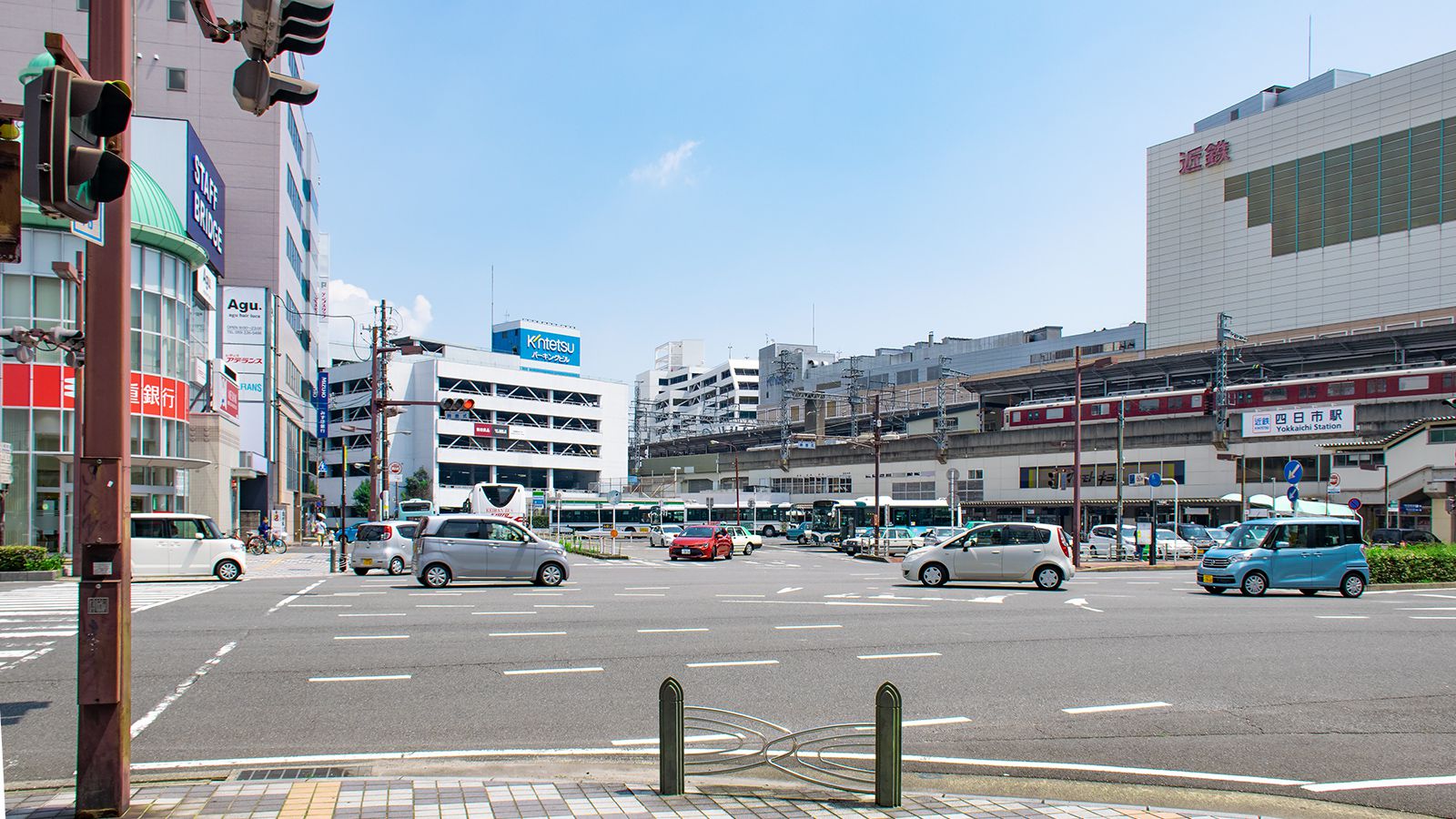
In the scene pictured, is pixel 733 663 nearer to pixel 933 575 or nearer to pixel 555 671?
pixel 555 671

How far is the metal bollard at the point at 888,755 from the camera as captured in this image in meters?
6.62

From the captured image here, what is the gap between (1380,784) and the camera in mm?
7789

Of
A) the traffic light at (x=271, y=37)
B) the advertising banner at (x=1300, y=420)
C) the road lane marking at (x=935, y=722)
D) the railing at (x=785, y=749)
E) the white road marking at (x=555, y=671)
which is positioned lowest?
the white road marking at (x=555, y=671)

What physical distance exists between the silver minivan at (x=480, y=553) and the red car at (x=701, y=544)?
19907 mm

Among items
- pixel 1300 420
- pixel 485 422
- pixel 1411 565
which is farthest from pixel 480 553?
pixel 485 422

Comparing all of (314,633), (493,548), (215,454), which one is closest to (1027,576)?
(493,548)

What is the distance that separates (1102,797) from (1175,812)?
0.63 metres

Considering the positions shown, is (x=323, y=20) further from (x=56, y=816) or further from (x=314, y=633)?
(x=314, y=633)

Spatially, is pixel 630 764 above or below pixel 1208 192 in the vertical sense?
below

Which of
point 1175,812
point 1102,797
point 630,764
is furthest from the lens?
point 630,764

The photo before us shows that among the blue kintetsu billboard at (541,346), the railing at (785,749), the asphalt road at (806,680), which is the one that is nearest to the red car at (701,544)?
the asphalt road at (806,680)

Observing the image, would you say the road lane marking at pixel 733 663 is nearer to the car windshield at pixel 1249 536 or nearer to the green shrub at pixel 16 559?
the car windshield at pixel 1249 536

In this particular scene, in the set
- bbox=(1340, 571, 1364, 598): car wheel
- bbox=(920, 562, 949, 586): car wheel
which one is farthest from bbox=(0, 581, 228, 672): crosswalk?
bbox=(1340, 571, 1364, 598): car wheel

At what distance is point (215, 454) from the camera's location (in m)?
43.8
